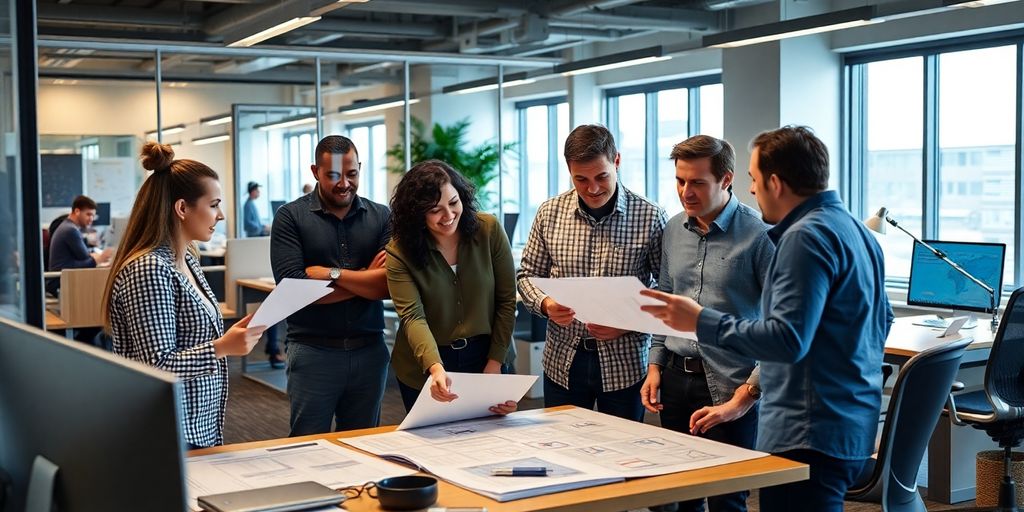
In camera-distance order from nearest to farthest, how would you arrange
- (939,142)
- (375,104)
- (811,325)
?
1. (811,325)
2. (939,142)
3. (375,104)

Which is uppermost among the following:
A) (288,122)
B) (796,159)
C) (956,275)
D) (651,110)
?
(651,110)

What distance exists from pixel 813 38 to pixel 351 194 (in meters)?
6.36

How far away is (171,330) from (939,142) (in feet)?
24.8

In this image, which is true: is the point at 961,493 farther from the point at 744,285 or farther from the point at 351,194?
the point at 351,194

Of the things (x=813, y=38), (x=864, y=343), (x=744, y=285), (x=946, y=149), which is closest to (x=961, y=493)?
(x=744, y=285)

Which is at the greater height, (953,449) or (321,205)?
(321,205)

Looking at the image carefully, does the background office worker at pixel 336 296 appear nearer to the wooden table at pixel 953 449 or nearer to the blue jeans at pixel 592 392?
the blue jeans at pixel 592 392

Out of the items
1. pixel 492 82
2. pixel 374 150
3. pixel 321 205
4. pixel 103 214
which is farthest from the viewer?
pixel 374 150

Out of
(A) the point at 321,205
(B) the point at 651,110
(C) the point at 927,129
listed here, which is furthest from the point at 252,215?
(A) the point at 321,205

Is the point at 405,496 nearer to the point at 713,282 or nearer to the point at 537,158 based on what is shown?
the point at 713,282

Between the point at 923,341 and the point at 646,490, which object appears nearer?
the point at 646,490

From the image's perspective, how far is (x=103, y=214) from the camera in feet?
33.4

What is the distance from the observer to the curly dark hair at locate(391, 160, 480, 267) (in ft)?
9.70

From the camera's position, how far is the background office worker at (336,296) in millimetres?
3299
